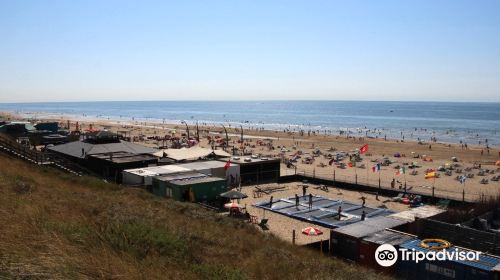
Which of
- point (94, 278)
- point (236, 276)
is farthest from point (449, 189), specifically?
point (94, 278)

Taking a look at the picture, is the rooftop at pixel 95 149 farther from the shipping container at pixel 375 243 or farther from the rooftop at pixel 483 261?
→ the rooftop at pixel 483 261

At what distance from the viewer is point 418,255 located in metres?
12.0

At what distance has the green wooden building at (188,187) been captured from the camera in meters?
23.3

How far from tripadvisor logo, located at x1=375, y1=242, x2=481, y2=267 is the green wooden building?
41.0 ft

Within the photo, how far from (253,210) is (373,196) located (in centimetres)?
960

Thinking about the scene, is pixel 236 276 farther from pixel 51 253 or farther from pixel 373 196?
pixel 373 196

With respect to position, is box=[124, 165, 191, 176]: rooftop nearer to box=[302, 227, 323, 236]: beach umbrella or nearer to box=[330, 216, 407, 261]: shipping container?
box=[302, 227, 323, 236]: beach umbrella

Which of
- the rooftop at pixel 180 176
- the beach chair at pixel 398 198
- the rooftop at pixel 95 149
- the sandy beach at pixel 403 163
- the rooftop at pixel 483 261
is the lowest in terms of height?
the sandy beach at pixel 403 163

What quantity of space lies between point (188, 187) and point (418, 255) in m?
14.1

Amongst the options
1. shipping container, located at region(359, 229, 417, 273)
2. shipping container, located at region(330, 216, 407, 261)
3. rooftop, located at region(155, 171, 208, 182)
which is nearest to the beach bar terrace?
rooftop, located at region(155, 171, 208, 182)

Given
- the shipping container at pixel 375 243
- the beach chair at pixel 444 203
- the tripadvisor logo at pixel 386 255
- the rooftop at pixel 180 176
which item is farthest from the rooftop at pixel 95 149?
the tripadvisor logo at pixel 386 255

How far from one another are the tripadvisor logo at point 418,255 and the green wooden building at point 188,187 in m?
12.5

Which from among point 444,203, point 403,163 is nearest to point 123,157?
point 444,203

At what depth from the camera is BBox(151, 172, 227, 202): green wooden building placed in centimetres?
2331
